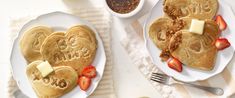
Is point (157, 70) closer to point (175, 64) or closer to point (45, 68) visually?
point (175, 64)

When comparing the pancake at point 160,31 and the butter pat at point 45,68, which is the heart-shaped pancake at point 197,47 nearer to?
the pancake at point 160,31

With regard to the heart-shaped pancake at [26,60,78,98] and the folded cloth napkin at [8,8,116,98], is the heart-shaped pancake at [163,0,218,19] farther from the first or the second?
the heart-shaped pancake at [26,60,78,98]

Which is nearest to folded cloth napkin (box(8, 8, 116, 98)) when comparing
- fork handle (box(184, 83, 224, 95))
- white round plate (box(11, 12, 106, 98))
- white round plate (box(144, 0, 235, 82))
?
white round plate (box(11, 12, 106, 98))

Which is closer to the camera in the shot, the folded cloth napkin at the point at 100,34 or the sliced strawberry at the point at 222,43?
the sliced strawberry at the point at 222,43

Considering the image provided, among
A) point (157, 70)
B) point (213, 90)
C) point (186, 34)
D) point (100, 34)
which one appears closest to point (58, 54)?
point (100, 34)

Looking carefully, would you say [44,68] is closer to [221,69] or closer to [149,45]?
[149,45]

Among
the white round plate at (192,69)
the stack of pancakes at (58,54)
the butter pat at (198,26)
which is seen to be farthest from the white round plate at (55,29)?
the butter pat at (198,26)
